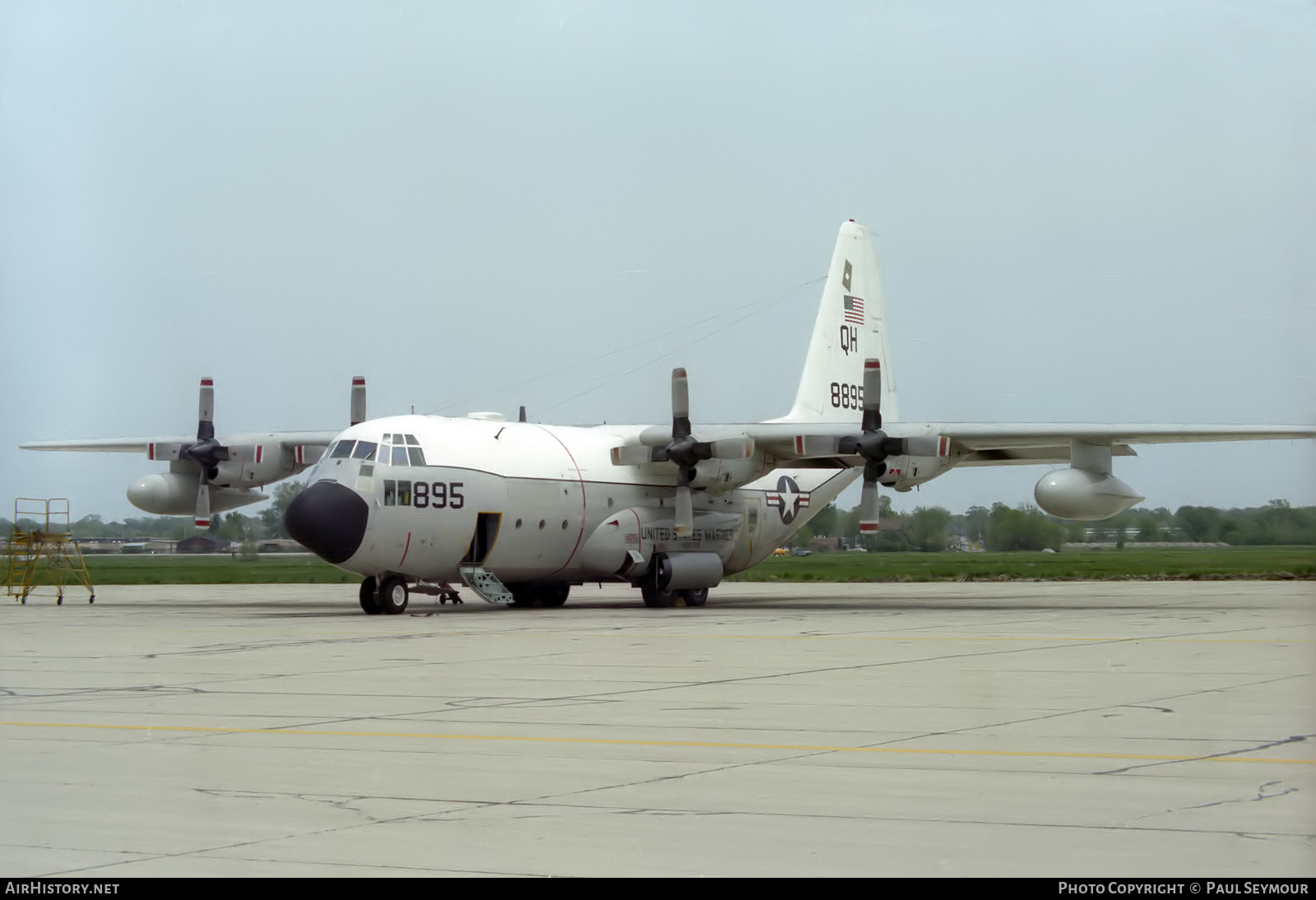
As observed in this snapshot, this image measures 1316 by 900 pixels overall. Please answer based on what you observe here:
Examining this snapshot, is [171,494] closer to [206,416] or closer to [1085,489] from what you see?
[206,416]

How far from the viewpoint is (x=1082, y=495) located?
26750 millimetres

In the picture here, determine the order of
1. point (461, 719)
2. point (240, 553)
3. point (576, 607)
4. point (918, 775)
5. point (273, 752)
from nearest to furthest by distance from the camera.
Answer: point (918, 775)
point (273, 752)
point (461, 719)
point (576, 607)
point (240, 553)

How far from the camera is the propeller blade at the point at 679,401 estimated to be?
1195 inches

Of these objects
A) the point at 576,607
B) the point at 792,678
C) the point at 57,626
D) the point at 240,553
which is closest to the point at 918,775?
the point at 792,678

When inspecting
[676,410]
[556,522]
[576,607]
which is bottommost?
[576,607]

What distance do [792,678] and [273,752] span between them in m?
6.11

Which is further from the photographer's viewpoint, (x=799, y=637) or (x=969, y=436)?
(x=969, y=436)

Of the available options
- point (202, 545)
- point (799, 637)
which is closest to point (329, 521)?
point (799, 637)

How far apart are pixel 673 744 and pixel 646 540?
2129 centimetres

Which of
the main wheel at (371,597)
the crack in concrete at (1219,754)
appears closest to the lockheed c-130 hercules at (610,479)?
the main wheel at (371,597)

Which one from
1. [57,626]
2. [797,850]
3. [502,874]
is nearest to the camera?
[502,874]

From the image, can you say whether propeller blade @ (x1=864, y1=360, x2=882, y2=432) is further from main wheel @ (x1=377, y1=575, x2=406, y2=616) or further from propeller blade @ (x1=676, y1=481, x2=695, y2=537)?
main wheel @ (x1=377, y1=575, x2=406, y2=616)

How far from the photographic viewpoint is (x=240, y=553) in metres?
39.4

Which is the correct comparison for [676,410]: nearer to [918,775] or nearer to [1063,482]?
[1063,482]
